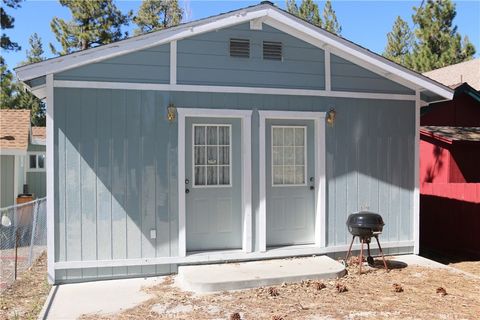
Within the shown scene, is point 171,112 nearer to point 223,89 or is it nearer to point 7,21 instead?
point 223,89

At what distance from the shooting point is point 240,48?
245 inches

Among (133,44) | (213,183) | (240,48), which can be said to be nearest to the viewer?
(133,44)

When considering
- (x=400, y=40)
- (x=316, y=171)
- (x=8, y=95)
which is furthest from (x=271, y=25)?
(x=400, y=40)

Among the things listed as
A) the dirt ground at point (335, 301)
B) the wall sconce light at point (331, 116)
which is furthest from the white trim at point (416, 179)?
the wall sconce light at point (331, 116)

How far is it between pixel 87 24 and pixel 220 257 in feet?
56.2

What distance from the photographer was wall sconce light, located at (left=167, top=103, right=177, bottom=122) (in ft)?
19.3

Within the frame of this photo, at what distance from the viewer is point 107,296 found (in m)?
5.11

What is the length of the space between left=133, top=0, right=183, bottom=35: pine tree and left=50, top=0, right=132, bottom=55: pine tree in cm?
262

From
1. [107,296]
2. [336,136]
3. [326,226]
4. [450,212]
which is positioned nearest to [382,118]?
[336,136]

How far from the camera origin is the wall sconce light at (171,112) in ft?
19.3

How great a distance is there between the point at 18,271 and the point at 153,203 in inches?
93.8

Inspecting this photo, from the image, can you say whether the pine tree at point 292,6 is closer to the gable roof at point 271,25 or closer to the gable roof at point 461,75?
the gable roof at point 461,75

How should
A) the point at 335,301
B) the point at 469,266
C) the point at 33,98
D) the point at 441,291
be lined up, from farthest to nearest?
the point at 33,98 → the point at 469,266 → the point at 441,291 → the point at 335,301

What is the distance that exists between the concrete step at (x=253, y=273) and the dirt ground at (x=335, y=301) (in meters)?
0.10
